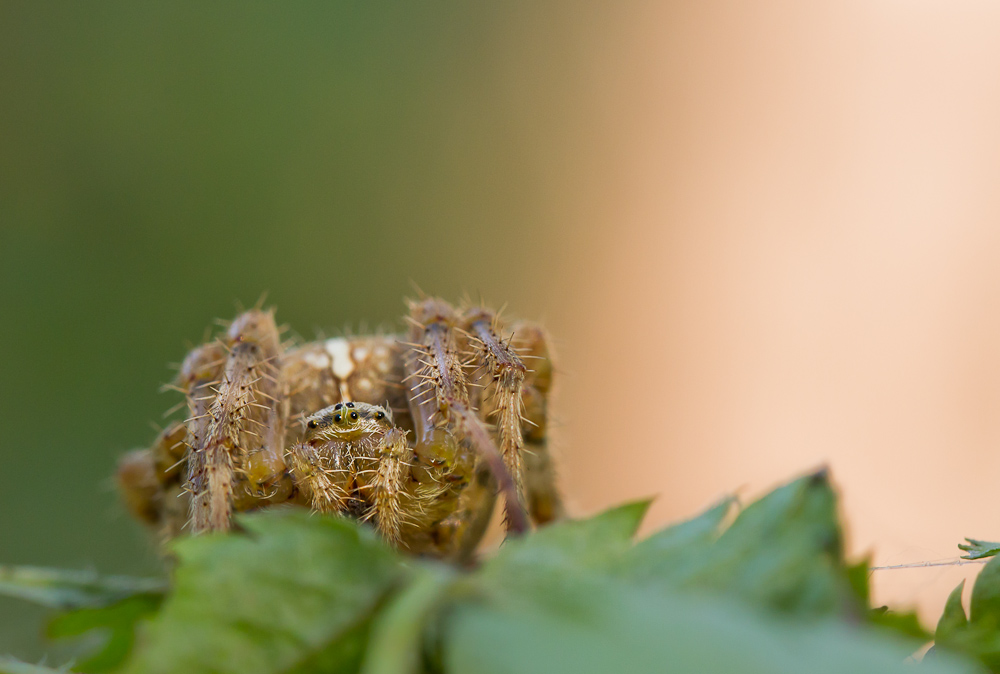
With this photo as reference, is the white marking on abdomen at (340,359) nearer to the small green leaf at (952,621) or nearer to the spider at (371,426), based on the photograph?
the spider at (371,426)

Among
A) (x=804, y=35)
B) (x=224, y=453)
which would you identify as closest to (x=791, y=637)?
(x=224, y=453)

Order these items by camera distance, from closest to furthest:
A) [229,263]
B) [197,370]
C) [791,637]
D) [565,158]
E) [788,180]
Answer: [791,637], [197,370], [229,263], [788,180], [565,158]

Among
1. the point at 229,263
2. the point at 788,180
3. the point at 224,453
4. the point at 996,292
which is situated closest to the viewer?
the point at 224,453

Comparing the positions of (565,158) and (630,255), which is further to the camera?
(565,158)

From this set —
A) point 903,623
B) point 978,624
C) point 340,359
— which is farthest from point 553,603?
point 340,359

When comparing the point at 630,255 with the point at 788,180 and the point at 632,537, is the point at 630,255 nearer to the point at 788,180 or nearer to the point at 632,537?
the point at 788,180

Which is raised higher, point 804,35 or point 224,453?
point 804,35

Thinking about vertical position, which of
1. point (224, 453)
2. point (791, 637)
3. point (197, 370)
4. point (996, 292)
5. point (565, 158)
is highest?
point (565, 158)

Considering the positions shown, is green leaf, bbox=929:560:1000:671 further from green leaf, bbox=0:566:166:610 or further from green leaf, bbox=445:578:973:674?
green leaf, bbox=0:566:166:610
